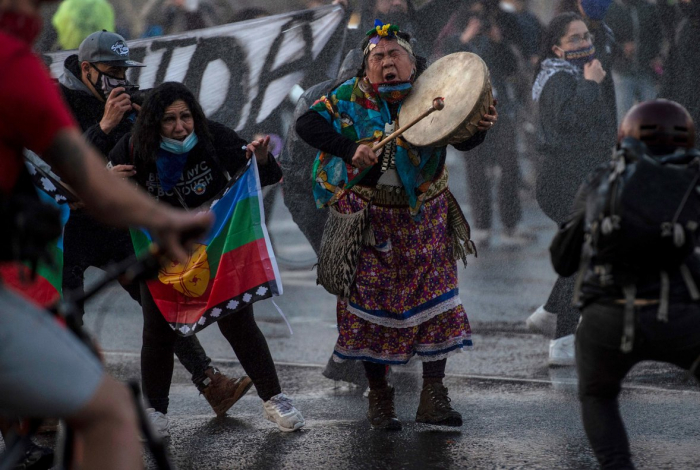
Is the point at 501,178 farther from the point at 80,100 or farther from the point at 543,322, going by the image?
the point at 80,100

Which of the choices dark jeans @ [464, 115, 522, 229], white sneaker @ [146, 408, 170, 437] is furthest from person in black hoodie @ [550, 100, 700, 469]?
dark jeans @ [464, 115, 522, 229]

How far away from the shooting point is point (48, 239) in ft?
7.51

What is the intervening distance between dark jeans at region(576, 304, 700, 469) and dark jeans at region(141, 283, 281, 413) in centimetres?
192

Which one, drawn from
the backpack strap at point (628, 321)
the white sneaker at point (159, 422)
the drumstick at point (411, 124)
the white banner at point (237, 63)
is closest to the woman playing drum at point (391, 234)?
the drumstick at point (411, 124)

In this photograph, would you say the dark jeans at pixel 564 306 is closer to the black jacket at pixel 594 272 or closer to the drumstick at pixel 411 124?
the drumstick at pixel 411 124

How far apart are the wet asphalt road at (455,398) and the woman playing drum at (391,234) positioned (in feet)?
0.99

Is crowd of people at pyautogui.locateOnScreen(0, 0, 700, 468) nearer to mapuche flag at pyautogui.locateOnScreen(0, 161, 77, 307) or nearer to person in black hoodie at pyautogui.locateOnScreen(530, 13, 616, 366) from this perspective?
person in black hoodie at pyautogui.locateOnScreen(530, 13, 616, 366)

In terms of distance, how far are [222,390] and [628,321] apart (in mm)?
2469

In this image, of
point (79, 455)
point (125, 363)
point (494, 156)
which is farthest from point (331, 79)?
point (79, 455)

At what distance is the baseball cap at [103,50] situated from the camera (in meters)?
5.00

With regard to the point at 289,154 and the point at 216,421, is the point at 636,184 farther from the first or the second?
the point at 289,154

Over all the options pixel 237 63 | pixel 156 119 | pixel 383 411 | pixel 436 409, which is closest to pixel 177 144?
pixel 156 119

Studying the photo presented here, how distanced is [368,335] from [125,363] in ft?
6.98

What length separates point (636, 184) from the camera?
115 inches
